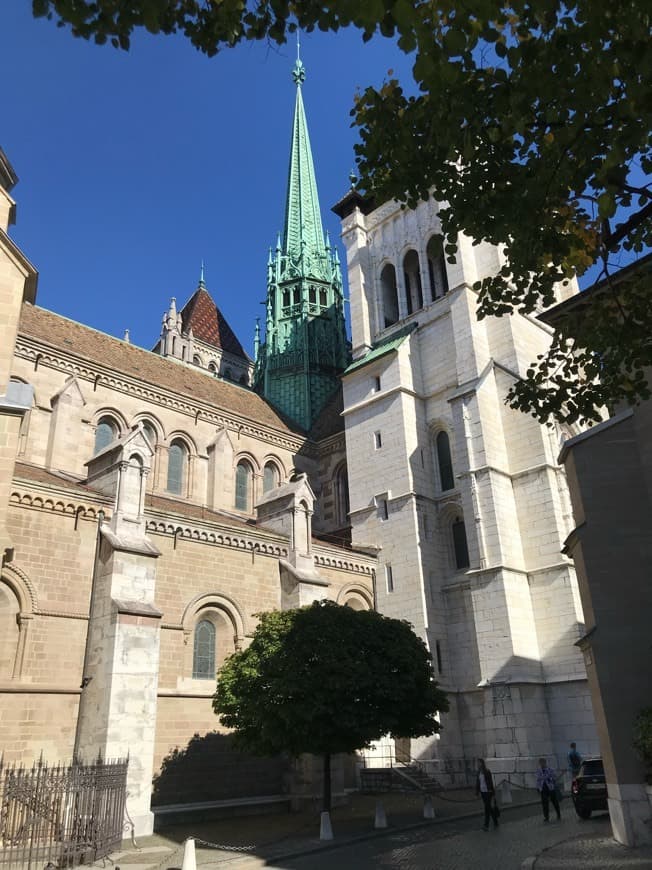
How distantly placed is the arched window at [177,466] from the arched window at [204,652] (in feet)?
25.4

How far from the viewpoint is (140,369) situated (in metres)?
29.0

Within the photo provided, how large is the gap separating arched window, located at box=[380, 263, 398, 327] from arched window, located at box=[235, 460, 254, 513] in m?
11.0

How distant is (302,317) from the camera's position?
41469 millimetres

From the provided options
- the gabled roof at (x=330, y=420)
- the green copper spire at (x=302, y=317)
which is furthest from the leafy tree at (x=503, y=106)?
the green copper spire at (x=302, y=317)

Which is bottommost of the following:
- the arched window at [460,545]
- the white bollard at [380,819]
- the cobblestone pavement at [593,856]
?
the cobblestone pavement at [593,856]

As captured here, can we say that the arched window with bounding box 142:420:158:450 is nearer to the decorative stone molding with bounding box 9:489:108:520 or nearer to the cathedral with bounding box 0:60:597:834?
the cathedral with bounding box 0:60:597:834

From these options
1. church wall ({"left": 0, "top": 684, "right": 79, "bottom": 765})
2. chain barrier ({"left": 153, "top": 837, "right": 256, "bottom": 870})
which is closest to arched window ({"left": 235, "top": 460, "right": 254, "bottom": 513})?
church wall ({"left": 0, "top": 684, "right": 79, "bottom": 765})

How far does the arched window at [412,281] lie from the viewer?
114 ft

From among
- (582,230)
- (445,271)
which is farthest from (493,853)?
(445,271)

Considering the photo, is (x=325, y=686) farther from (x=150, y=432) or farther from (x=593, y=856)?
(x=150, y=432)

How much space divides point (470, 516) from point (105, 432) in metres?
14.0

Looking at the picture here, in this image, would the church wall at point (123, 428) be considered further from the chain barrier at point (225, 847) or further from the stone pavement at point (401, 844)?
the chain barrier at point (225, 847)

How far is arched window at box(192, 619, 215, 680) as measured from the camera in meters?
19.8

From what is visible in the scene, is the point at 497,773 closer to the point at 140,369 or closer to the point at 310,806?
the point at 310,806
